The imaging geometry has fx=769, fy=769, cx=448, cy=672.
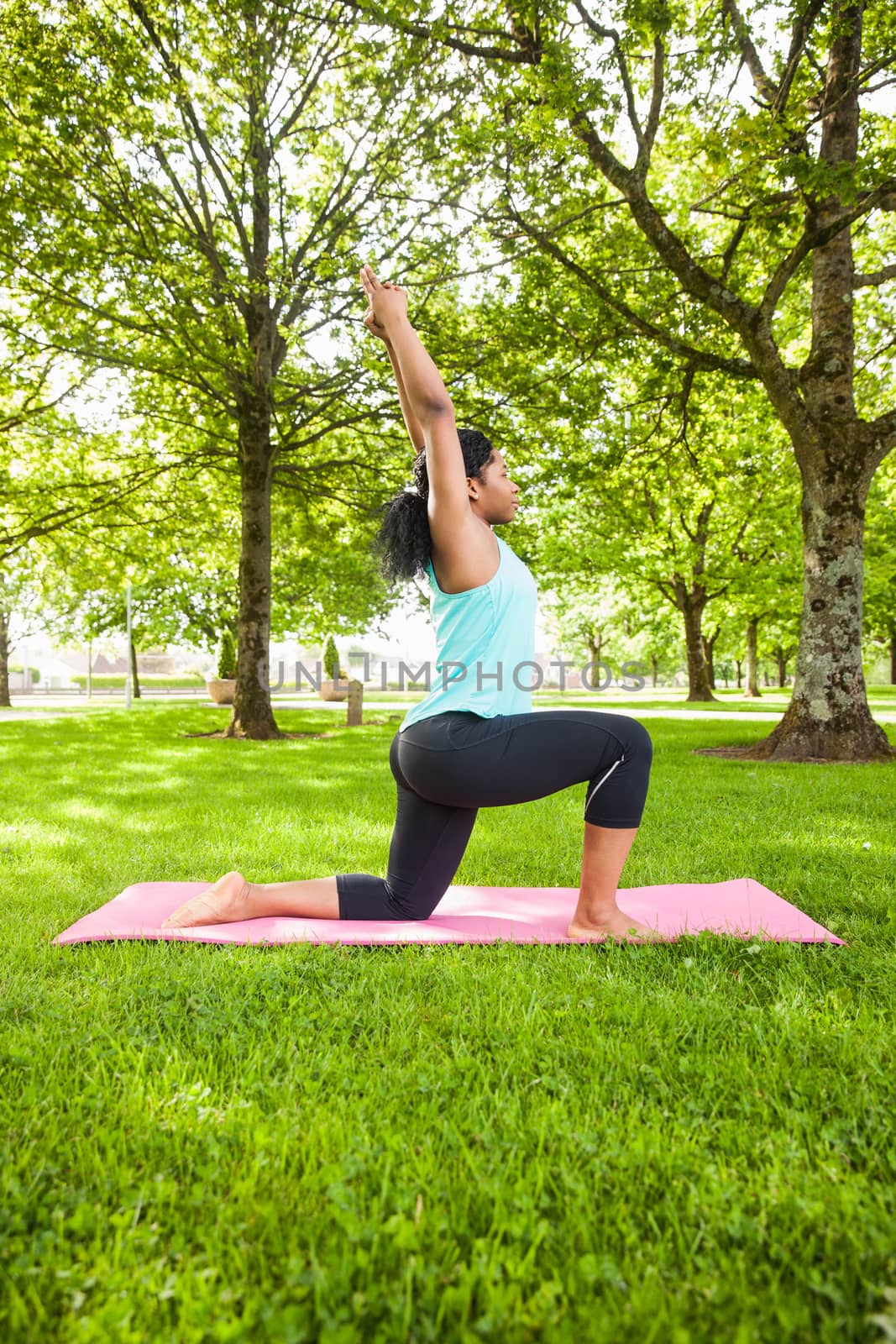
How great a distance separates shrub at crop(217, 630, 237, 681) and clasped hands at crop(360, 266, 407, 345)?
27618 millimetres

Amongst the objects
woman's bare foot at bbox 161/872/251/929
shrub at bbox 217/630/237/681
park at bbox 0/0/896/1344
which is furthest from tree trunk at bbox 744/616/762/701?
woman's bare foot at bbox 161/872/251/929

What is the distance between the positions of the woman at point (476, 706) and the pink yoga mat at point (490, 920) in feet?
0.56

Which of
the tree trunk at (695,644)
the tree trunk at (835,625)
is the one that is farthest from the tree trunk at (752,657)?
the tree trunk at (835,625)

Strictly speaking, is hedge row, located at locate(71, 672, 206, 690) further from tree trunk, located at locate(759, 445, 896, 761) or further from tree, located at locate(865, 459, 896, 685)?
tree trunk, located at locate(759, 445, 896, 761)

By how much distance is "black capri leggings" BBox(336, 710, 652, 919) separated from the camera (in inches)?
111

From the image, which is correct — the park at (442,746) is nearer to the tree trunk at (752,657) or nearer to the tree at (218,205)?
the tree at (218,205)

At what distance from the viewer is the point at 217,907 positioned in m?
3.27

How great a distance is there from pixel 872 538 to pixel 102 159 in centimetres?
1996

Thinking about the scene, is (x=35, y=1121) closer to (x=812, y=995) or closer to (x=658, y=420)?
(x=812, y=995)

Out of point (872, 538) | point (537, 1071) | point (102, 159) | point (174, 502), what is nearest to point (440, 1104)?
→ point (537, 1071)

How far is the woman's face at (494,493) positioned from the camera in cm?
300

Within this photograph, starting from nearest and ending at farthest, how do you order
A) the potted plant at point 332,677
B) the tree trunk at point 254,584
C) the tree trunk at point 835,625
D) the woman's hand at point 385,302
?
1. the woman's hand at point 385,302
2. the tree trunk at point 835,625
3. the tree trunk at point 254,584
4. the potted plant at point 332,677

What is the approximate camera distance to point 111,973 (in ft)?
8.98

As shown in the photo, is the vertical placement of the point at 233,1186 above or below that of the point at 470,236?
below
